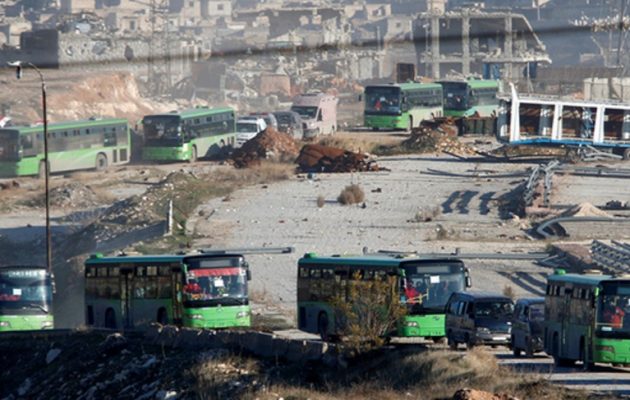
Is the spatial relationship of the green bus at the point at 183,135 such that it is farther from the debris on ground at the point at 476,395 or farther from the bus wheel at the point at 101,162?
the debris on ground at the point at 476,395

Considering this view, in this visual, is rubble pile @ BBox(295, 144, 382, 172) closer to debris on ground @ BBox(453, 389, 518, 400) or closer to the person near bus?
the person near bus

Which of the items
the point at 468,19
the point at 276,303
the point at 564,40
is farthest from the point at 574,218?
the point at 564,40

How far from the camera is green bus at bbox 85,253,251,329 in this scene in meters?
32.8

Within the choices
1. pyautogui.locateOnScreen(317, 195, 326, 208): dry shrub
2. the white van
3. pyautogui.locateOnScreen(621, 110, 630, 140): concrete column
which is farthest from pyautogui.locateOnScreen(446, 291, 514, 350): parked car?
the white van

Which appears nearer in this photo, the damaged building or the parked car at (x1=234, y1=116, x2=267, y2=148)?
the parked car at (x1=234, y1=116, x2=267, y2=148)

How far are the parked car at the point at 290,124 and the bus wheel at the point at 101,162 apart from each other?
1018 cm

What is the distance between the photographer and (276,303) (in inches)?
Answer: 1545

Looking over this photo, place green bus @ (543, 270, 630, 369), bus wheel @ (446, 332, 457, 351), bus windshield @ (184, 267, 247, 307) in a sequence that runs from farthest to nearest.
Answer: bus windshield @ (184, 267, 247, 307) → bus wheel @ (446, 332, 457, 351) → green bus @ (543, 270, 630, 369)

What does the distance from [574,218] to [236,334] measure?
22622mm

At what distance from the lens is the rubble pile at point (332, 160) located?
65.0m

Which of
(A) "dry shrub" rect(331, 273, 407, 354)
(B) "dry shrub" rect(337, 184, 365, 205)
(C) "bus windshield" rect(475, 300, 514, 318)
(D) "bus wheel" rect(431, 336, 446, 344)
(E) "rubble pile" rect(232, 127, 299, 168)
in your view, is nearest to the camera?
(A) "dry shrub" rect(331, 273, 407, 354)

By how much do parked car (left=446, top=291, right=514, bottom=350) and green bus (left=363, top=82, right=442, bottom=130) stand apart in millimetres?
49561

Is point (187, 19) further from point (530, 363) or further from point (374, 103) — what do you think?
point (530, 363)

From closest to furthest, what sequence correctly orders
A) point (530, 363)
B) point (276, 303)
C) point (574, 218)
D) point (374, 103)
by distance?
point (530, 363)
point (276, 303)
point (574, 218)
point (374, 103)
